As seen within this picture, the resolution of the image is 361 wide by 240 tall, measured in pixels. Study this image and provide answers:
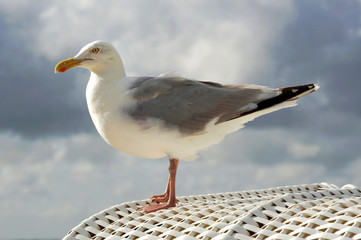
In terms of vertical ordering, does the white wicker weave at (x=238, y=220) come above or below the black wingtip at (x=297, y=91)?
below

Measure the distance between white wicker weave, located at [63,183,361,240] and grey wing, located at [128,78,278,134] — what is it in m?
0.50

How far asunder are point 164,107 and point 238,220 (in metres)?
0.84

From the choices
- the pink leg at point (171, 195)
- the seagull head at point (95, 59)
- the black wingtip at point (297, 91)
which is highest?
the seagull head at point (95, 59)

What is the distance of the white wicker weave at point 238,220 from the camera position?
229 cm

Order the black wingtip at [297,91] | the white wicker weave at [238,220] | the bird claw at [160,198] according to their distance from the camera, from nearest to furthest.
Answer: the white wicker weave at [238,220] < the black wingtip at [297,91] < the bird claw at [160,198]

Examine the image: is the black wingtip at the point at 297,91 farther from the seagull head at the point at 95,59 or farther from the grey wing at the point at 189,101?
the seagull head at the point at 95,59

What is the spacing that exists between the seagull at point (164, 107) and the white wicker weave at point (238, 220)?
0.72 feet

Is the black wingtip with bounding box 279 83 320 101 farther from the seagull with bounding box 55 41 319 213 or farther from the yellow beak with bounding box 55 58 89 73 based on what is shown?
the yellow beak with bounding box 55 58 89 73

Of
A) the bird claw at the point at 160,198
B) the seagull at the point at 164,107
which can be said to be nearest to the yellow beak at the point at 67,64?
the seagull at the point at 164,107

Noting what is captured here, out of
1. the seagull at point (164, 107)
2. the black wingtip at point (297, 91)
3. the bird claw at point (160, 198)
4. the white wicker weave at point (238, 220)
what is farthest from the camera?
the bird claw at point (160, 198)

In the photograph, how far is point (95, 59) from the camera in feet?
10.2

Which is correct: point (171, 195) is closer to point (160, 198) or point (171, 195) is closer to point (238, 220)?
point (160, 198)

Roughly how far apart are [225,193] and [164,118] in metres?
0.94

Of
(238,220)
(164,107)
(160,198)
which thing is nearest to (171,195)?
(160,198)
